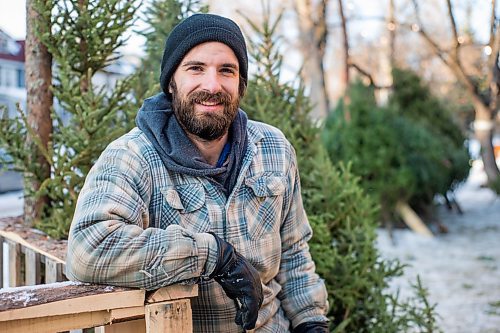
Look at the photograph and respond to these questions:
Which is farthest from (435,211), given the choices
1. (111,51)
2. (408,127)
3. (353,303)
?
(111,51)

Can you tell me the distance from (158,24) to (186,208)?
215cm

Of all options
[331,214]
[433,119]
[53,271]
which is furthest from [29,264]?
[433,119]

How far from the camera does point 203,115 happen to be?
2.17 metres

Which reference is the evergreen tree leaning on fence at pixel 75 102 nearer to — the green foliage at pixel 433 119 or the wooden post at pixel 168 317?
the wooden post at pixel 168 317

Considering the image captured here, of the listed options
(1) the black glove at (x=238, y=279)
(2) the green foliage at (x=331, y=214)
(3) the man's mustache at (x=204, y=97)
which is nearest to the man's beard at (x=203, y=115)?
(3) the man's mustache at (x=204, y=97)

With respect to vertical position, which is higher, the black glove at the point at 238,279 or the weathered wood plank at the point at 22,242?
the black glove at the point at 238,279

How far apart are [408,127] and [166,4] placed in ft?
20.1

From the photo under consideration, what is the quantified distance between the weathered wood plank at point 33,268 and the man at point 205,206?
2.70ft

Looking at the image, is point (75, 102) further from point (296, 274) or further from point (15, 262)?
point (296, 274)

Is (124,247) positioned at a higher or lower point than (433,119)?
lower

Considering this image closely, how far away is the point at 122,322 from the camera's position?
175 centimetres

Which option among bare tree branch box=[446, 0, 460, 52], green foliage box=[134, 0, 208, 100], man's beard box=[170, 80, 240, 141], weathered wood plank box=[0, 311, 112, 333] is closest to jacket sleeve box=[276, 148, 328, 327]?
man's beard box=[170, 80, 240, 141]

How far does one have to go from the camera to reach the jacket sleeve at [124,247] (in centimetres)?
170

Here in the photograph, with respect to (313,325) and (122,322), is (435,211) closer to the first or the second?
(313,325)
